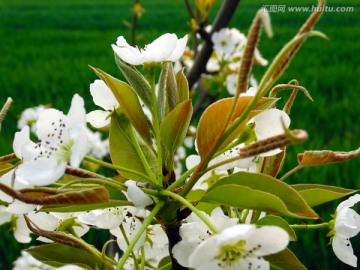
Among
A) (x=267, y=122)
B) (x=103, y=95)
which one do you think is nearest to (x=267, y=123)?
(x=267, y=122)

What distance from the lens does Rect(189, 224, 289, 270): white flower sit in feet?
1.55

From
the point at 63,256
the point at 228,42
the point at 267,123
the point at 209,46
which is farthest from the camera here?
the point at 228,42

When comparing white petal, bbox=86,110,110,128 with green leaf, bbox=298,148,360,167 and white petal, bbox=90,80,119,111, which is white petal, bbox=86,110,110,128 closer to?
white petal, bbox=90,80,119,111

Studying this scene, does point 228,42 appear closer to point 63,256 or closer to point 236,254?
point 63,256

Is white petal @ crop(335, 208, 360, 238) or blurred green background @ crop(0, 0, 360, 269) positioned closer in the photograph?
white petal @ crop(335, 208, 360, 238)

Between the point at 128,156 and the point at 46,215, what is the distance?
147mm

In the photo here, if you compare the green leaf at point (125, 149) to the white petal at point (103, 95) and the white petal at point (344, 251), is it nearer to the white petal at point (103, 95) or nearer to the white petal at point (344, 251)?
the white petal at point (103, 95)

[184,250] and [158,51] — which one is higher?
[158,51]

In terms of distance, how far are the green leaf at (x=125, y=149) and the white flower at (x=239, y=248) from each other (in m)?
0.14

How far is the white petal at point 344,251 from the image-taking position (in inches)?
28.8

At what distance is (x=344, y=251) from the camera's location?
736 millimetres

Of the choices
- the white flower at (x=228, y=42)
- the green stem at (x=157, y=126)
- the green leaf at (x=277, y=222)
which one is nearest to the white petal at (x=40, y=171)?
the green stem at (x=157, y=126)

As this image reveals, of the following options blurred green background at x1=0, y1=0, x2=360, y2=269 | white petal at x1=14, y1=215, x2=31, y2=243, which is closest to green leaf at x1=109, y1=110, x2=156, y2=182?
white petal at x1=14, y1=215, x2=31, y2=243

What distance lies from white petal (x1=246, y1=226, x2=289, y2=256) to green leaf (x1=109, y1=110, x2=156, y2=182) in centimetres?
16
